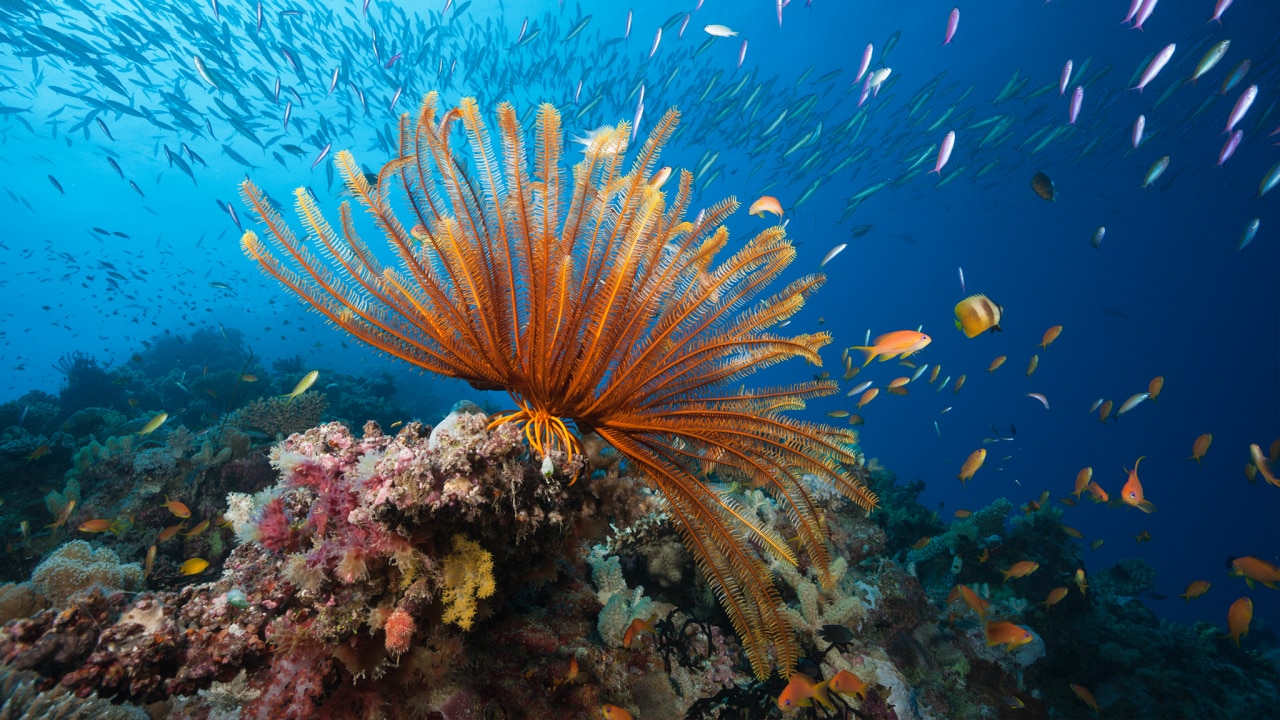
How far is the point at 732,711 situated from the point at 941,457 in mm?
106024

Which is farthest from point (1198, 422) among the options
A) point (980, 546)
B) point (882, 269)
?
point (980, 546)

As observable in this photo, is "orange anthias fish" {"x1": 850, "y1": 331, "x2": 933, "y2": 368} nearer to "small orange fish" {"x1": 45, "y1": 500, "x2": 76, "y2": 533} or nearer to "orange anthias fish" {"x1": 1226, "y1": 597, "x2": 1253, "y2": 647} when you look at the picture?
"orange anthias fish" {"x1": 1226, "y1": 597, "x2": 1253, "y2": 647}

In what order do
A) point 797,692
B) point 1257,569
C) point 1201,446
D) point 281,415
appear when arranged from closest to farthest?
point 797,692, point 1257,569, point 1201,446, point 281,415

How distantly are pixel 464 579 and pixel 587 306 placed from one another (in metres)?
1.61

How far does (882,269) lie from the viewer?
88.9 metres

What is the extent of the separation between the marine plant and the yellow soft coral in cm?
60

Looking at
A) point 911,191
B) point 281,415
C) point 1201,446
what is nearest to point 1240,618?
point 1201,446

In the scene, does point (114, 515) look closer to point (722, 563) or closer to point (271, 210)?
point (271, 210)

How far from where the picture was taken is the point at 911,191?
116 feet

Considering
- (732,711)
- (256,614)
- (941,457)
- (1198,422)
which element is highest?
(1198,422)

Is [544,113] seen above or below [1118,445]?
below

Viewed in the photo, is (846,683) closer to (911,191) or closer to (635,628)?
(635,628)

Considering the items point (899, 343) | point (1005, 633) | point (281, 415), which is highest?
point (899, 343)

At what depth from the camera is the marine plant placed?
259 cm
